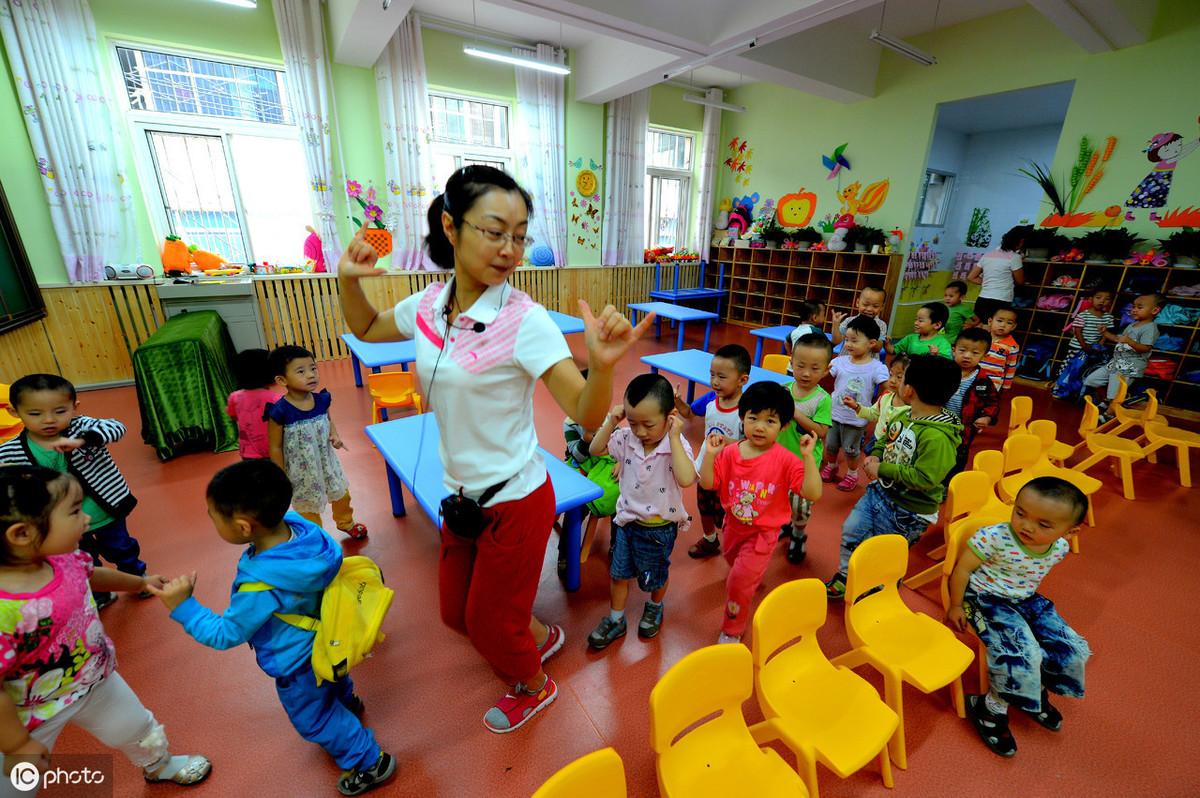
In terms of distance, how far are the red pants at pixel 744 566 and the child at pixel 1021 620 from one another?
0.66 m

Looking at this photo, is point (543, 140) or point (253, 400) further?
point (543, 140)

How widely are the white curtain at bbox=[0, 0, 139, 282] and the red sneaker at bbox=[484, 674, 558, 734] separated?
5827 mm

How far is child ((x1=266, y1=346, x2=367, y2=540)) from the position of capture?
6.84 ft

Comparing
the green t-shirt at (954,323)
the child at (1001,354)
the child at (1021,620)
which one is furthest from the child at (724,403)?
the green t-shirt at (954,323)

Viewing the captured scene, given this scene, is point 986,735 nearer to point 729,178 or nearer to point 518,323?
point 518,323

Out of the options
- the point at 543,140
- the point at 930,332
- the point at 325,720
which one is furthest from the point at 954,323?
the point at 325,720

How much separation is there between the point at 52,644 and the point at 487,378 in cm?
112

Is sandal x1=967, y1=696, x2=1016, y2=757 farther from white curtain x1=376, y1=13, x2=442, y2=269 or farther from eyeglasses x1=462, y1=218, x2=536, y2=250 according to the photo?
white curtain x1=376, y1=13, x2=442, y2=269

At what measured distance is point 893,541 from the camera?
1660 millimetres

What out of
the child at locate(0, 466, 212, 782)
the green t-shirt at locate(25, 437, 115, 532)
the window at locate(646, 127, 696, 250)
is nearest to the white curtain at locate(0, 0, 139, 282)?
the green t-shirt at locate(25, 437, 115, 532)

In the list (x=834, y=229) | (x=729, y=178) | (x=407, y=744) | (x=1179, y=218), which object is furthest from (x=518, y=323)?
(x=729, y=178)

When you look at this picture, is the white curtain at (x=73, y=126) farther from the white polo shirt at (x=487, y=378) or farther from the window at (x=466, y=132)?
the white polo shirt at (x=487, y=378)

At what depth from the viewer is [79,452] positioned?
178cm

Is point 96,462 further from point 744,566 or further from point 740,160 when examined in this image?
point 740,160
